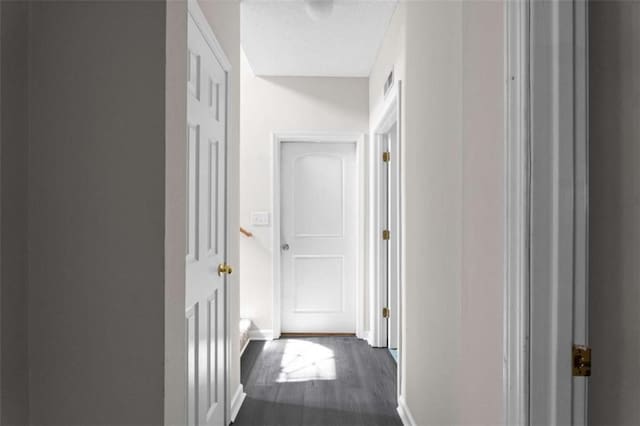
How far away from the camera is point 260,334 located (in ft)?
13.5

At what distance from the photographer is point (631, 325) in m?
0.83

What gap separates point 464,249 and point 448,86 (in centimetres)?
72

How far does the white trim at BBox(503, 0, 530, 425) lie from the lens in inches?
36.9

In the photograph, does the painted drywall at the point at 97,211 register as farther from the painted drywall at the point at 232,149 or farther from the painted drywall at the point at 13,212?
the painted drywall at the point at 232,149

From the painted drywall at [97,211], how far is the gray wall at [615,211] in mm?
1053

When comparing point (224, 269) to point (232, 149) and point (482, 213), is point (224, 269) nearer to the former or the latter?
point (232, 149)

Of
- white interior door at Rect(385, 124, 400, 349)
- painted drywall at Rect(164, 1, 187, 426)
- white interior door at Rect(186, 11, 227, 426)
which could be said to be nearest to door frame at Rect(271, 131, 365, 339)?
white interior door at Rect(385, 124, 400, 349)

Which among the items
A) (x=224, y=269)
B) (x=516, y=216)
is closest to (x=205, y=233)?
(x=224, y=269)

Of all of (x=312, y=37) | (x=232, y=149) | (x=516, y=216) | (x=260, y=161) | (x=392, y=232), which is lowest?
(x=392, y=232)

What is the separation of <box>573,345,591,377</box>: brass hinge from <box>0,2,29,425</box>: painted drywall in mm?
1330

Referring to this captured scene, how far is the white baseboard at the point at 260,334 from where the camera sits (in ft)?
13.4

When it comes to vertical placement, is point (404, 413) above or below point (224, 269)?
below

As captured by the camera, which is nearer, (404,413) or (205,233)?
(205,233)

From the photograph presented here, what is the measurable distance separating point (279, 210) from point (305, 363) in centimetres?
140
